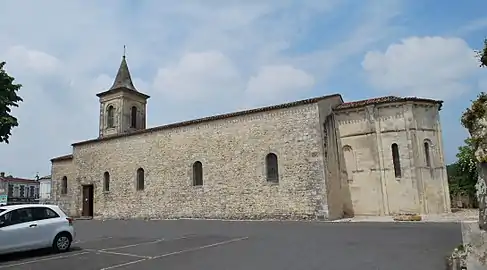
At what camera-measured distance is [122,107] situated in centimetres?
3281

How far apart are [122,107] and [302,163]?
19.5 meters

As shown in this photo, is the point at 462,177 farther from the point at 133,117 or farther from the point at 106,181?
the point at 133,117

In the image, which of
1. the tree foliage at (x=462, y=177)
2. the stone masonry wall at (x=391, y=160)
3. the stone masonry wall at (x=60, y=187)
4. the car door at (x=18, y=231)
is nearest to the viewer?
the car door at (x=18, y=231)

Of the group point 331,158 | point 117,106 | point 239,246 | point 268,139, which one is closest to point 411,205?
point 331,158

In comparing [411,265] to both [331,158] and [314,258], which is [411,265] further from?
[331,158]

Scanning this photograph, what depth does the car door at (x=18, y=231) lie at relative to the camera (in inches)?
358

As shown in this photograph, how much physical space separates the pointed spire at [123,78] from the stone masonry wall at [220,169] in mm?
7551

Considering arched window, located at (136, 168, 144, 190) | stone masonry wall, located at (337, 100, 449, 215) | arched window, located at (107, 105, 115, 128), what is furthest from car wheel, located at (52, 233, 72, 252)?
arched window, located at (107, 105, 115, 128)

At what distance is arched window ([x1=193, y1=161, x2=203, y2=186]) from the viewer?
75.9 feet

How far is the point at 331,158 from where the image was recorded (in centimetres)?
2008

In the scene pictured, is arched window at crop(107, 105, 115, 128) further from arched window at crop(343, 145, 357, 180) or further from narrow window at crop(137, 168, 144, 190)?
arched window at crop(343, 145, 357, 180)

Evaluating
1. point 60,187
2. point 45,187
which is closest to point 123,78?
point 60,187

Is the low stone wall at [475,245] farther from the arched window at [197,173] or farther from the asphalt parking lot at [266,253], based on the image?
the arched window at [197,173]

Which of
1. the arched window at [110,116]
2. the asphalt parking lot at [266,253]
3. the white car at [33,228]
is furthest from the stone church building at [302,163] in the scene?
the white car at [33,228]
